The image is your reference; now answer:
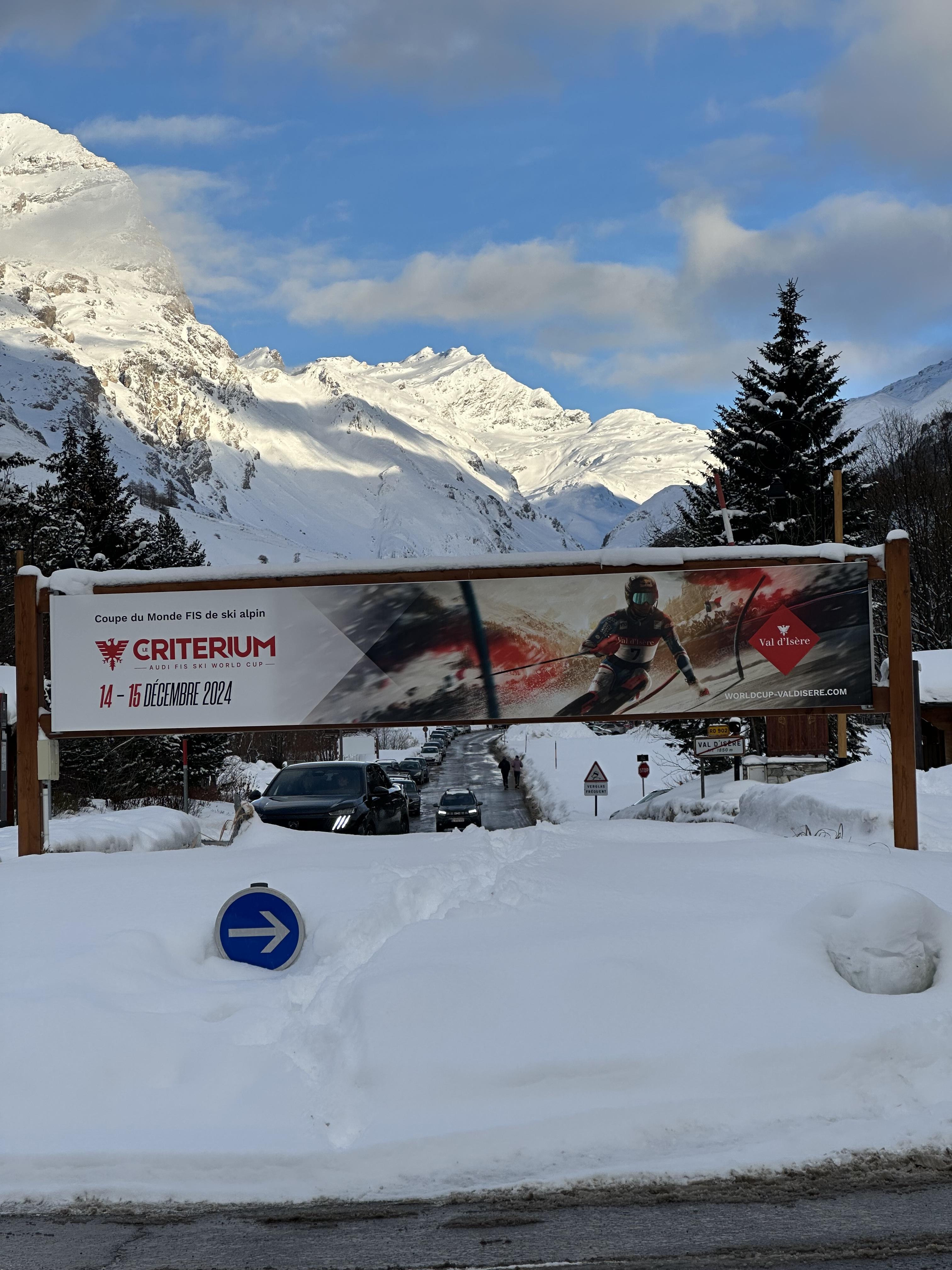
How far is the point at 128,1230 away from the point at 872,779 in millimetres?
14426

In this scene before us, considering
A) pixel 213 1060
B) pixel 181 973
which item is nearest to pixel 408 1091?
pixel 213 1060

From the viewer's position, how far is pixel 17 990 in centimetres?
652

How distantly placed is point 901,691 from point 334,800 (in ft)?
28.3

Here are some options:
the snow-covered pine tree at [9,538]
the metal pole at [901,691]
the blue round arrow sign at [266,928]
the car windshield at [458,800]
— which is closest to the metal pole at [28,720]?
the blue round arrow sign at [266,928]

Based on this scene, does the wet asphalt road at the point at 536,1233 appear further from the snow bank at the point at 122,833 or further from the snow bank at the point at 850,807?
the snow bank at the point at 122,833

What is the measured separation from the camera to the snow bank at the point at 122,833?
15344mm

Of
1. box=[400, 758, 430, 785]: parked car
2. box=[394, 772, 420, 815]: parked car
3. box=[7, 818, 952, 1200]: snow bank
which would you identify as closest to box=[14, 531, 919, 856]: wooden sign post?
box=[7, 818, 952, 1200]: snow bank

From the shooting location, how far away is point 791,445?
3247 centimetres

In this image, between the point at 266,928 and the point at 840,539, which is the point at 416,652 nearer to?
the point at 266,928

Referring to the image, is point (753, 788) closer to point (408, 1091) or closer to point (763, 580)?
point (763, 580)

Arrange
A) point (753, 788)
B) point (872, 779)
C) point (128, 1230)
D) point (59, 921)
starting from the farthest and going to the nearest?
point (753, 788), point (872, 779), point (59, 921), point (128, 1230)

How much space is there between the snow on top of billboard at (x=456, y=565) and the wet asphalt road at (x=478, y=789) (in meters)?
6.99

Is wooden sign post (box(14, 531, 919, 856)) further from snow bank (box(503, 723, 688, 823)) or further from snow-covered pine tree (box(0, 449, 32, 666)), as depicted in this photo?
snow-covered pine tree (box(0, 449, 32, 666))

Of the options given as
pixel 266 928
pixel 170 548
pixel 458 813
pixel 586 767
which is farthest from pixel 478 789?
pixel 266 928
